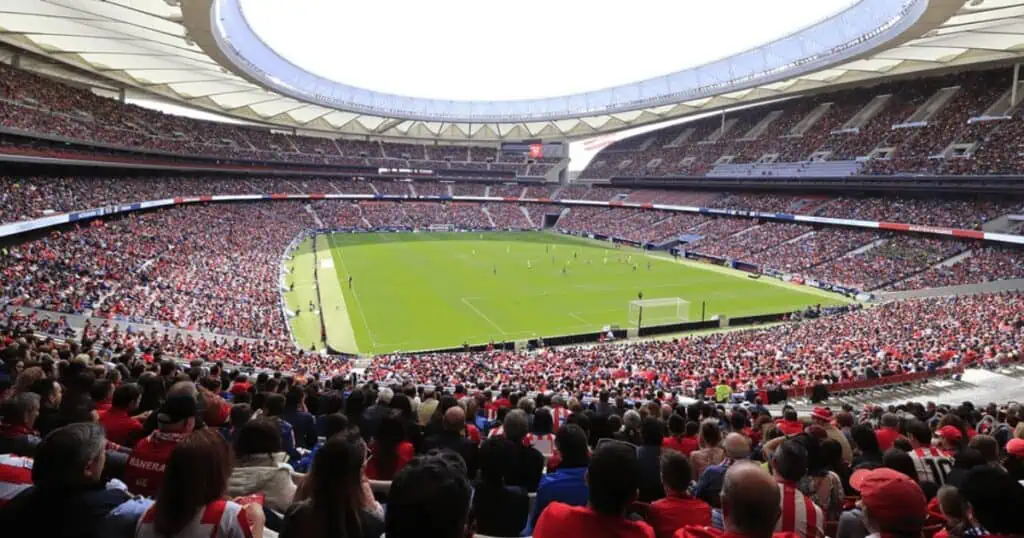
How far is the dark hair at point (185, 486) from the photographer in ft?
9.07

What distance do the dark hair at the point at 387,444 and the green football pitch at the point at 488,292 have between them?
79.6ft

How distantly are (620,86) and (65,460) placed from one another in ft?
279

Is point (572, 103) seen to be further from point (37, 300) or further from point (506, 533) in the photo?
point (506, 533)

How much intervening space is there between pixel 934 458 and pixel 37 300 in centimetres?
2867

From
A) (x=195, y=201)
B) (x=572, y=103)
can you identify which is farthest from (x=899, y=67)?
(x=195, y=201)

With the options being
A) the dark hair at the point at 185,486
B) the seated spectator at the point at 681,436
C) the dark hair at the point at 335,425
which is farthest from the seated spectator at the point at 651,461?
the dark hair at the point at 185,486

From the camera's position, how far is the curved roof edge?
3941 centimetres

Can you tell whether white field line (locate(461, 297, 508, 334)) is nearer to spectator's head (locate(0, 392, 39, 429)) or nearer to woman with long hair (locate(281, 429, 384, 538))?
spectator's head (locate(0, 392, 39, 429))

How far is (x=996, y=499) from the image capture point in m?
3.32

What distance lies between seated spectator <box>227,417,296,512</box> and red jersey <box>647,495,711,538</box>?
8.12 feet

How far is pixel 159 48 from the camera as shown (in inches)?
1567

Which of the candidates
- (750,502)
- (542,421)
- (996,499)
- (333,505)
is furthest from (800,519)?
(542,421)

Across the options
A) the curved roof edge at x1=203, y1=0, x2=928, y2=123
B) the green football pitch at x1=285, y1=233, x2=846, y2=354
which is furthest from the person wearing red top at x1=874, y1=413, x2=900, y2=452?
the curved roof edge at x1=203, y1=0, x2=928, y2=123

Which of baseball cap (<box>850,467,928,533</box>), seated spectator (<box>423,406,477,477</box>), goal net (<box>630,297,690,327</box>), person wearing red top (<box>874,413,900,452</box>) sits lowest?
goal net (<box>630,297,690,327</box>)
